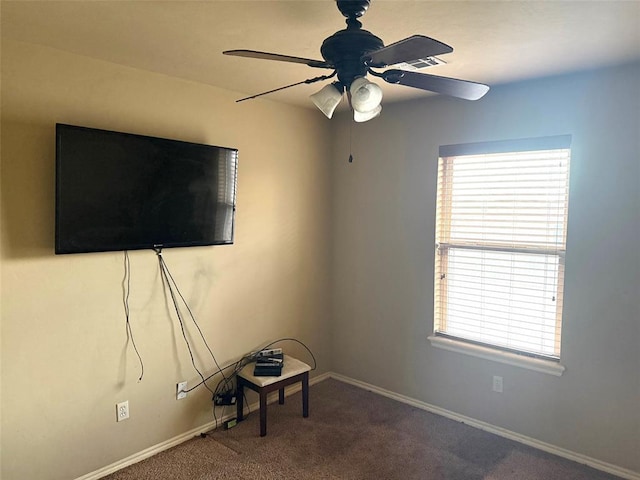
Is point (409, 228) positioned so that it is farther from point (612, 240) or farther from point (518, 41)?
point (518, 41)

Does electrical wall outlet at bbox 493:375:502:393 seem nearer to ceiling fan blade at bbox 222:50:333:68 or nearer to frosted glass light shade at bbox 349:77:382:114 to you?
frosted glass light shade at bbox 349:77:382:114

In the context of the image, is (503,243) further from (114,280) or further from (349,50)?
(114,280)

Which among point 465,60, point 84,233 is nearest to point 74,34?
point 84,233

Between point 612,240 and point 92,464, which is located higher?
point 612,240

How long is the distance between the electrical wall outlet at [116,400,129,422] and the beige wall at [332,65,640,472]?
1.92 metres

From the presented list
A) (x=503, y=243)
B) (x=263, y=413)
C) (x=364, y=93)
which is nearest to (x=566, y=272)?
(x=503, y=243)

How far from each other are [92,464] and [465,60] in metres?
3.12

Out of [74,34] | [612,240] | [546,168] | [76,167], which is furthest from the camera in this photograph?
[546,168]

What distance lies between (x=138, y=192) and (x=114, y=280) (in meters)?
0.55

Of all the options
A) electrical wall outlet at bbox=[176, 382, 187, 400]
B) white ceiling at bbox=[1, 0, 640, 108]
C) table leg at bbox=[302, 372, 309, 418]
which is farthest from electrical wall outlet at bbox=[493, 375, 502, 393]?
electrical wall outlet at bbox=[176, 382, 187, 400]

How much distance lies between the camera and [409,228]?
3404mm

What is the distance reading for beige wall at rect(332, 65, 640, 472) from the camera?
251 centimetres

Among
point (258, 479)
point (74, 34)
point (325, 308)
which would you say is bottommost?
point (258, 479)

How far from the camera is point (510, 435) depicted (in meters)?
2.94
